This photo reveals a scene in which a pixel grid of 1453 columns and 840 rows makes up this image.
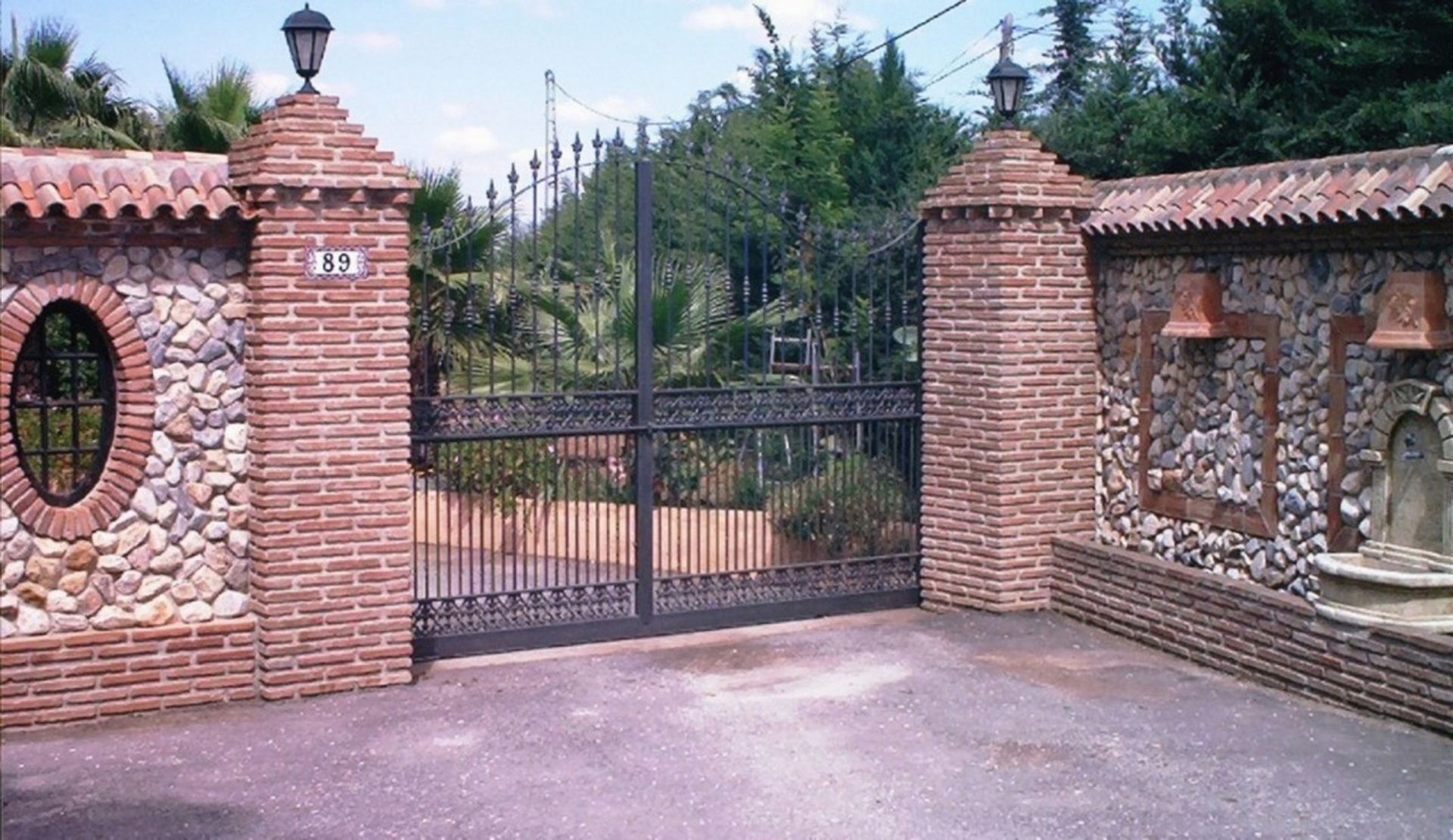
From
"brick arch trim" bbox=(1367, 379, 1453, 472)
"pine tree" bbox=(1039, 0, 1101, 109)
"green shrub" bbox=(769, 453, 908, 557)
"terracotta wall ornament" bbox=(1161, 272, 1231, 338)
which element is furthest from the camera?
"pine tree" bbox=(1039, 0, 1101, 109)

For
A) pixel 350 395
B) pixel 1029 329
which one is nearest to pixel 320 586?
pixel 350 395

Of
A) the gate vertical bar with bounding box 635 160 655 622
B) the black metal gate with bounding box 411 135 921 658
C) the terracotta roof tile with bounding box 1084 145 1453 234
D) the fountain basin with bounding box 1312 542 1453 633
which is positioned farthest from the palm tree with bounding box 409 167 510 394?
the fountain basin with bounding box 1312 542 1453 633

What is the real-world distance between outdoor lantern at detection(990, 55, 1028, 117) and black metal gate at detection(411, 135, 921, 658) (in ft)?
3.34

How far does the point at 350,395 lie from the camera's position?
8.73m

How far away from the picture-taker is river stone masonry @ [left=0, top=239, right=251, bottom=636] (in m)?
8.14

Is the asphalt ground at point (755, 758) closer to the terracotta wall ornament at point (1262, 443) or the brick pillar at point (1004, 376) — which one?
the terracotta wall ornament at point (1262, 443)

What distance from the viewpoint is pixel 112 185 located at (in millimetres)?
8078

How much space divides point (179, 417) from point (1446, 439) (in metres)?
6.38

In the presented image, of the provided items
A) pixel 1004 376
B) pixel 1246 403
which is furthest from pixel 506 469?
pixel 1246 403

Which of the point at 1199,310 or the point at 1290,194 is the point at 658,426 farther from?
the point at 1290,194

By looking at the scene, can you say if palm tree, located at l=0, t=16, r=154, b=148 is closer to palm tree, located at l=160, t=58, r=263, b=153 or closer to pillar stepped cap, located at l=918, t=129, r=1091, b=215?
palm tree, located at l=160, t=58, r=263, b=153

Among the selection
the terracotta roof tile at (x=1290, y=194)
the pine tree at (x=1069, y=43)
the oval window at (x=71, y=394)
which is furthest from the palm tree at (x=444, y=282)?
the pine tree at (x=1069, y=43)

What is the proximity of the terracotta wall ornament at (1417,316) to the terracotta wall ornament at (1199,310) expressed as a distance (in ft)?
4.74

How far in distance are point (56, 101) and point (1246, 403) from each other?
9919 mm
